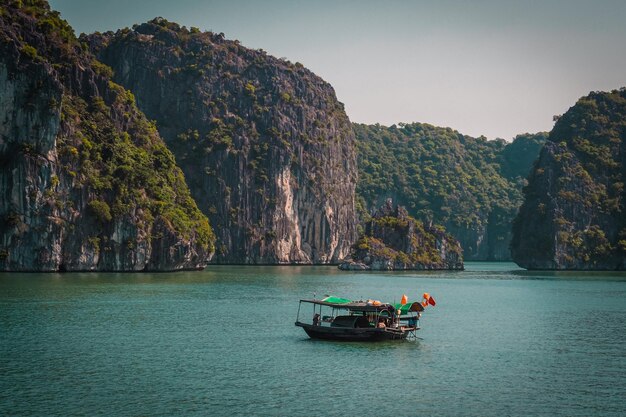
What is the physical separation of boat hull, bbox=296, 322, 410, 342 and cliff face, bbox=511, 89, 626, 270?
133989 millimetres

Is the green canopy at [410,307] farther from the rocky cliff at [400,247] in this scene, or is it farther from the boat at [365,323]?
the rocky cliff at [400,247]

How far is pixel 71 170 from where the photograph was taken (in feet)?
381

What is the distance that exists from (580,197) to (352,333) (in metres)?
145

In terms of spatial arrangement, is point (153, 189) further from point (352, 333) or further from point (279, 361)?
point (279, 361)

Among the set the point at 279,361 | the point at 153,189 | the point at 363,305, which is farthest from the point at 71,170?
the point at 279,361

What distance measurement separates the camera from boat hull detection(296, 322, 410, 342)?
52375 mm

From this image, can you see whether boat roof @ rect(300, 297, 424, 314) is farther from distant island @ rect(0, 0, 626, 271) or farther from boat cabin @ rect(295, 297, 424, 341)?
distant island @ rect(0, 0, 626, 271)

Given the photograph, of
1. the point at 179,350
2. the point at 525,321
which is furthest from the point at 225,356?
the point at 525,321

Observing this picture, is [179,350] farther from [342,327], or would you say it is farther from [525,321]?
[525,321]

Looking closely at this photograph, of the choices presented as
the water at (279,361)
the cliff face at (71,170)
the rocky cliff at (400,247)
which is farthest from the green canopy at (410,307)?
the rocky cliff at (400,247)

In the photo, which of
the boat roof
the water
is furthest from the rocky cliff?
the boat roof

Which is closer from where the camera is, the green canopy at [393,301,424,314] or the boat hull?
the boat hull

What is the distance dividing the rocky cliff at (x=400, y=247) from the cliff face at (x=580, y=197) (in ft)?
71.1

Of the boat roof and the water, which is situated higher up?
the boat roof
